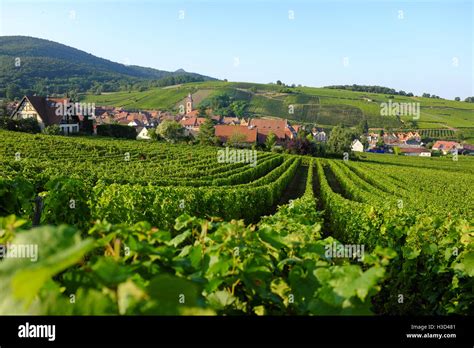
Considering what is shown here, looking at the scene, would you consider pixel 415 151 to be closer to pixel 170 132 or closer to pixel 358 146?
pixel 358 146

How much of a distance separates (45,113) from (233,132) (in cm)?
3705

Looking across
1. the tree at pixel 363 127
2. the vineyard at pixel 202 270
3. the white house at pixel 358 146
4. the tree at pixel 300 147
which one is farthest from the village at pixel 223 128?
the vineyard at pixel 202 270

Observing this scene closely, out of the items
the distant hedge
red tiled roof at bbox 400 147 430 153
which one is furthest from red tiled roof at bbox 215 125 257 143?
red tiled roof at bbox 400 147 430 153

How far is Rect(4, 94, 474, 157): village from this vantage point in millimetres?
67000

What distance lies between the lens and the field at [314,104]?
146 m

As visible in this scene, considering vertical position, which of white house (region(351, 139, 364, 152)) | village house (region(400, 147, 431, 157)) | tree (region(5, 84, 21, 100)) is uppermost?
tree (region(5, 84, 21, 100))

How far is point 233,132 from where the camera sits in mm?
88250

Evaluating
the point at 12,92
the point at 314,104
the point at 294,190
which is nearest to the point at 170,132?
the point at 294,190

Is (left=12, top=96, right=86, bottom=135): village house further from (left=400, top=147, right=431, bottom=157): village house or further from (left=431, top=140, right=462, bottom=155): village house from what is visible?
(left=431, top=140, right=462, bottom=155): village house

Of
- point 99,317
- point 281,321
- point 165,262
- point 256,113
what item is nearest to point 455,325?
point 281,321

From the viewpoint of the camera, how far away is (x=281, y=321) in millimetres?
1520

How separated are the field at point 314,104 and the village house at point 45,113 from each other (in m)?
89.9

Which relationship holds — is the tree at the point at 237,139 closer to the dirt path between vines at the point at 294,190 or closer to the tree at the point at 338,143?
the tree at the point at 338,143

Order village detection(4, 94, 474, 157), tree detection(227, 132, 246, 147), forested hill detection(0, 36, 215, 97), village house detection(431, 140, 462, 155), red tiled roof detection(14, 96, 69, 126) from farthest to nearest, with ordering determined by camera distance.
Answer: forested hill detection(0, 36, 215, 97), village house detection(431, 140, 462, 155), tree detection(227, 132, 246, 147), village detection(4, 94, 474, 157), red tiled roof detection(14, 96, 69, 126)
